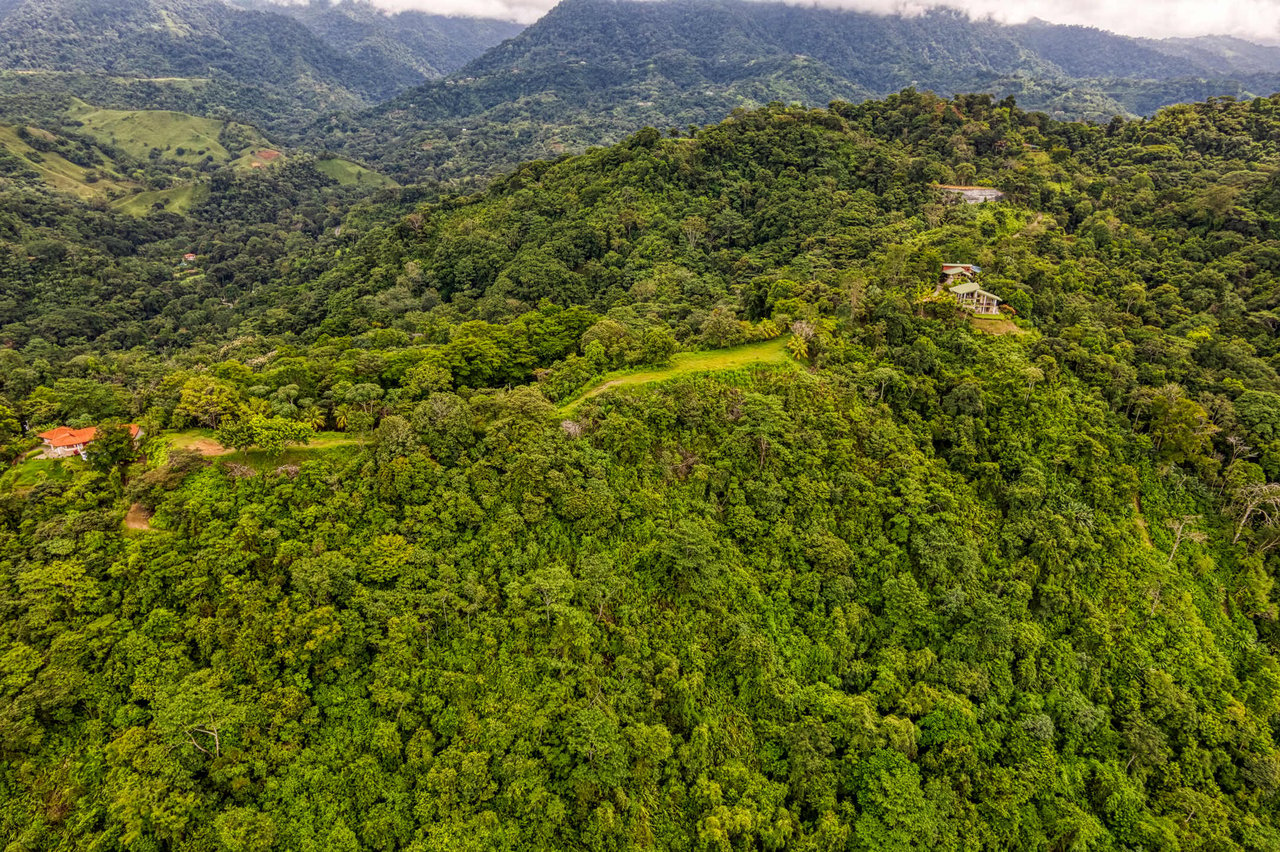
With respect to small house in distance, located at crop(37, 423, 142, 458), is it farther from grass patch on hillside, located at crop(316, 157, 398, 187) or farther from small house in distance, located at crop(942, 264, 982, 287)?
grass patch on hillside, located at crop(316, 157, 398, 187)

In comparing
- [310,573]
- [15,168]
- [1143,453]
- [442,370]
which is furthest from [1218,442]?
[15,168]

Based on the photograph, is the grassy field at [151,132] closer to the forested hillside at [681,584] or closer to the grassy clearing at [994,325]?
the forested hillside at [681,584]

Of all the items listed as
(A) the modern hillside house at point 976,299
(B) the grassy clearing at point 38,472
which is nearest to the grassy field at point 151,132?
(B) the grassy clearing at point 38,472

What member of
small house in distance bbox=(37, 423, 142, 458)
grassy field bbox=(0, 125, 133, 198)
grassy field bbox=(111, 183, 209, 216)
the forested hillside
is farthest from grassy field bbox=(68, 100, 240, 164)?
small house in distance bbox=(37, 423, 142, 458)

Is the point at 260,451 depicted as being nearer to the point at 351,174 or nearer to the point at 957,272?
the point at 957,272

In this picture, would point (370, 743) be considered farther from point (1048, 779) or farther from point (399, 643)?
point (1048, 779)
